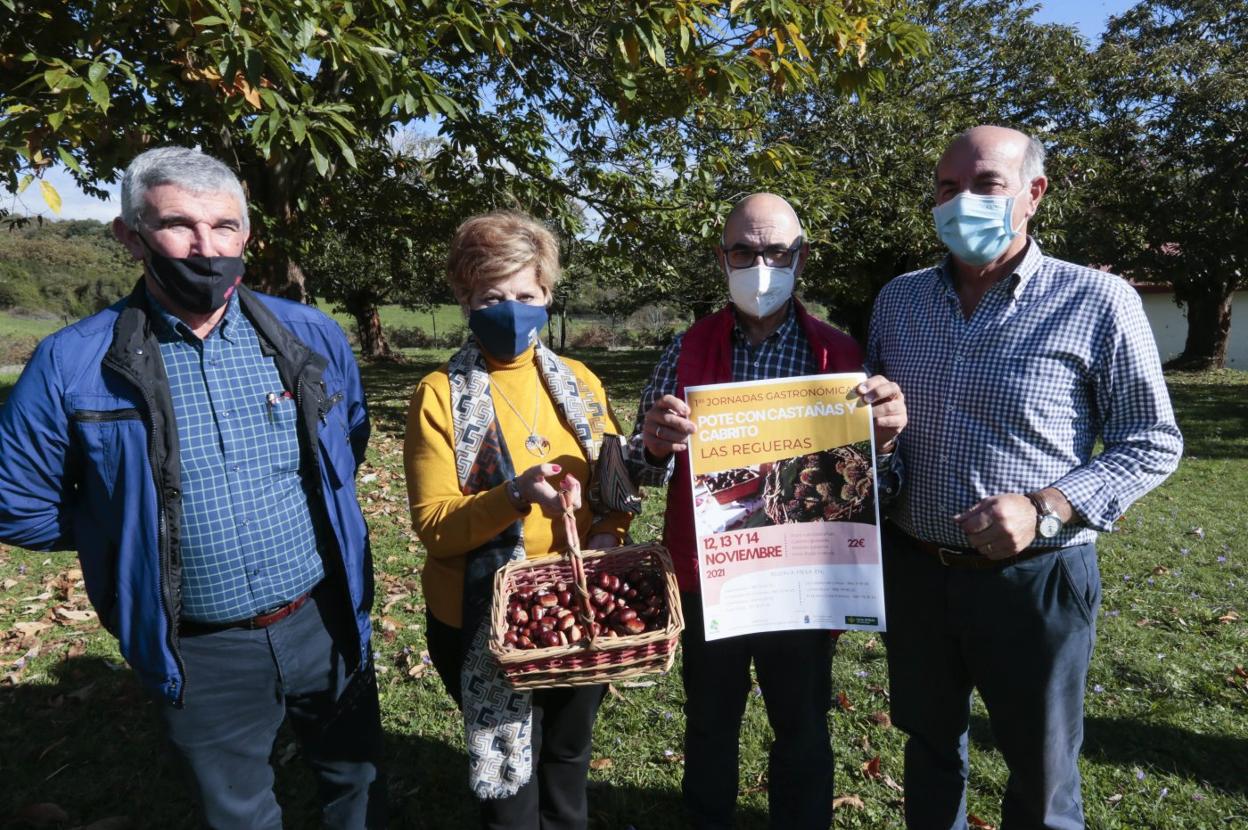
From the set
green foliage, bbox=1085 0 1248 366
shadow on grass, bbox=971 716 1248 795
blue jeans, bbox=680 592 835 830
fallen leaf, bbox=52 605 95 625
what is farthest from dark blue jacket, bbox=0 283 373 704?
green foliage, bbox=1085 0 1248 366

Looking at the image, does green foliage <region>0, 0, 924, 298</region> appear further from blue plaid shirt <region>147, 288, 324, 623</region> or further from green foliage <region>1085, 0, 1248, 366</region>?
green foliage <region>1085, 0, 1248, 366</region>

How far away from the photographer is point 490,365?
2518mm

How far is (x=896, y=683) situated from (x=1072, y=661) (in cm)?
56

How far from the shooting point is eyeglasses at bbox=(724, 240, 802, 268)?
242cm

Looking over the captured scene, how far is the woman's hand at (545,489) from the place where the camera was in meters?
2.17

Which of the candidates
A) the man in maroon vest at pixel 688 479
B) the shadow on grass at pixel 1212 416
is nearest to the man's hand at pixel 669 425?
the man in maroon vest at pixel 688 479

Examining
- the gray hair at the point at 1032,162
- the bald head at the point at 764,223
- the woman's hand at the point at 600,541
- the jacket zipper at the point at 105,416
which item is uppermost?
the gray hair at the point at 1032,162

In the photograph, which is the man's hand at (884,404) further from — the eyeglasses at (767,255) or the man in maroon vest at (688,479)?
the eyeglasses at (767,255)

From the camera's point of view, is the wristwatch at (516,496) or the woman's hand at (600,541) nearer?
the wristwatch at (516,496)

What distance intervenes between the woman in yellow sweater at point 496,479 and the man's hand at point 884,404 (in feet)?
2.85

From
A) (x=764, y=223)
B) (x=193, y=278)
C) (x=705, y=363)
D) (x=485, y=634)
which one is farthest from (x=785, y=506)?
(x=193, y=278)

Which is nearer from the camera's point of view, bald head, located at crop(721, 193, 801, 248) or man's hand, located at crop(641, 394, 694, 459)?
man's hand, located at crop(641, 394, 694, 459)

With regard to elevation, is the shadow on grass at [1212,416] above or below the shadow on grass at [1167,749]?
below

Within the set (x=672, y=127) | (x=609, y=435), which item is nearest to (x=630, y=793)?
(x=609, y=435)
